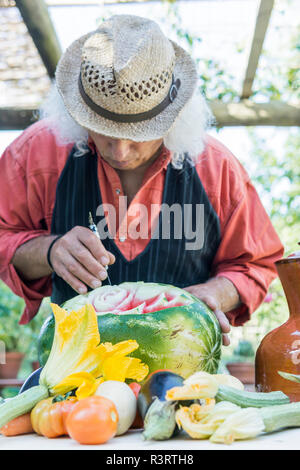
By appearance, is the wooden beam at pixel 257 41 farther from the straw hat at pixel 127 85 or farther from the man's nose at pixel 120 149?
the man's nose at pixel 120 149

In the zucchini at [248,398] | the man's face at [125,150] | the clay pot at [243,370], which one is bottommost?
the clay pot at [243,370]

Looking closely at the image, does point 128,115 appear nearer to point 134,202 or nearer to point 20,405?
point 134,202

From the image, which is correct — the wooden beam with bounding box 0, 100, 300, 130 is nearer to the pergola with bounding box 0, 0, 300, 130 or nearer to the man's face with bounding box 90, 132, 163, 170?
the pergola with bounding box 0, 0, 300, 130

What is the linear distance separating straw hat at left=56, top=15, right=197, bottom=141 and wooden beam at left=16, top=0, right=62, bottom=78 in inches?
63.5

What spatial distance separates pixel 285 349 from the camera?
1425 millimetres

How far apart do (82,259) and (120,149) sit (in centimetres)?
44

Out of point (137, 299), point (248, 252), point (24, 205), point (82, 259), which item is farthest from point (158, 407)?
point (24, 205)

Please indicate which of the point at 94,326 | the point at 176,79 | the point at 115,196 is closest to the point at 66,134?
the point at 115,196

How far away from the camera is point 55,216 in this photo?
2.37 m

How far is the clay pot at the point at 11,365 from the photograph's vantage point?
506 centimetres

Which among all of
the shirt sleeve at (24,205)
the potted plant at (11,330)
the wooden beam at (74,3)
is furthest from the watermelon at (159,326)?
the potted plant at (11,330)

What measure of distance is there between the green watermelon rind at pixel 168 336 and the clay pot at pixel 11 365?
12.5ft

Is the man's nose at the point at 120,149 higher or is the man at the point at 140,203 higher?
the man's nose at the point at 120,149

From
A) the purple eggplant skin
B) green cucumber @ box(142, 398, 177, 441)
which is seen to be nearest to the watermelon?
the purple eggplant skin
